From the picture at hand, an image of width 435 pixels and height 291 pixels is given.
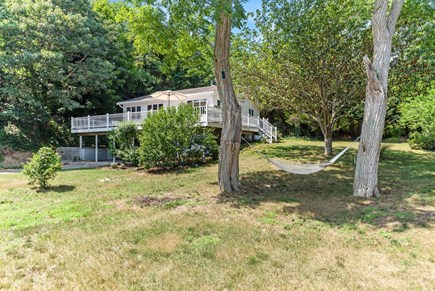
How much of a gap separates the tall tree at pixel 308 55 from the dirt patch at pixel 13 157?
42.6 feet

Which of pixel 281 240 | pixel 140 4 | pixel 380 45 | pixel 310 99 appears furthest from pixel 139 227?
pixel 310 99

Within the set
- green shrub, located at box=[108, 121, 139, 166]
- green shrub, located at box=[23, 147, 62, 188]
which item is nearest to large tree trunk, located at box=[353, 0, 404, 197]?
green shrub, located at box=[23, 147, 62, 188]

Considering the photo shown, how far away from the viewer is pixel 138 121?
49.8ft

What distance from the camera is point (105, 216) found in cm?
567

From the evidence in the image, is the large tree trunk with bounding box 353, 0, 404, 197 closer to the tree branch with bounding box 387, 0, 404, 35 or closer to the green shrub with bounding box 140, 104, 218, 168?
the tree branch with bounding box 387, 0, 404, 35

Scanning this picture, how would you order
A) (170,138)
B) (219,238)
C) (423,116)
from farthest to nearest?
(423,116) < (170,138) < (219,238)

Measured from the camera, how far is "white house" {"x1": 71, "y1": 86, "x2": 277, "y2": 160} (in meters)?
14.7

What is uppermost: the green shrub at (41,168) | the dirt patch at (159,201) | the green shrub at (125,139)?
the green shrub at (125,139)

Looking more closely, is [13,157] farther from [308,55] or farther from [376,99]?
[376,99]

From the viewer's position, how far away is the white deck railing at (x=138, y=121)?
47.0ft

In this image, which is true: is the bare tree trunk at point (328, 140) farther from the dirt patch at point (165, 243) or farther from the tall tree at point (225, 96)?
the dirt patch at point (165, 243)

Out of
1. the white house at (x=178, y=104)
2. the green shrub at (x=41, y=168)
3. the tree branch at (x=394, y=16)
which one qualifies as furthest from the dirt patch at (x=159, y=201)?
the white house at (x=178, y=104)

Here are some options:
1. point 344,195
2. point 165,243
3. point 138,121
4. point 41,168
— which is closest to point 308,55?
point 344,195

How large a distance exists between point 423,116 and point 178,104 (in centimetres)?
1253
